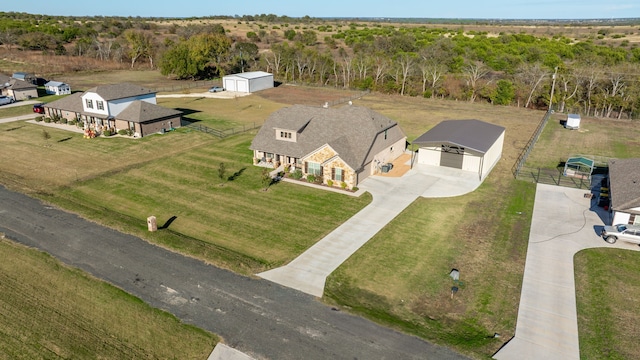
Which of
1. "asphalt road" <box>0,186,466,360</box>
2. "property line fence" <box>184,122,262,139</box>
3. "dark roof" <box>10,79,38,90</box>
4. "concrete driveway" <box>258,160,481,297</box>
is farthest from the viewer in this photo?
"dark roof" <box>10,79,38,90</box>

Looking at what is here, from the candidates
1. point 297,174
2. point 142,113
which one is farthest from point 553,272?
point 142,113

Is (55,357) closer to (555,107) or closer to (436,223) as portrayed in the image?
(436,223)

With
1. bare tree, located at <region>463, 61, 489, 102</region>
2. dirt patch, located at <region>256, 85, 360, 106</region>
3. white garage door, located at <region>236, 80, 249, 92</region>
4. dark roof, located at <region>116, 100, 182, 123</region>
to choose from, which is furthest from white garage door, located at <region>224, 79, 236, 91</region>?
bare tree, located at <region>463, 61, 489, 102</region>

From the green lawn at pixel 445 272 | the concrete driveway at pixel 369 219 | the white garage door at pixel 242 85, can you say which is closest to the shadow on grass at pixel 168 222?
the concrete driveway at pixel 369 219

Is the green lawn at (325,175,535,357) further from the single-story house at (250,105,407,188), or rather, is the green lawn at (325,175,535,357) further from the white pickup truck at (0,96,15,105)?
the white pickup truck at (0,96,15,105)

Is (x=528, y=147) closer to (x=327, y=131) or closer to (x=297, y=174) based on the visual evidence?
(x=327, y=131)

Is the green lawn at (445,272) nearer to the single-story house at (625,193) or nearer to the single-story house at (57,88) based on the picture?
the single-story house at (625,193)
